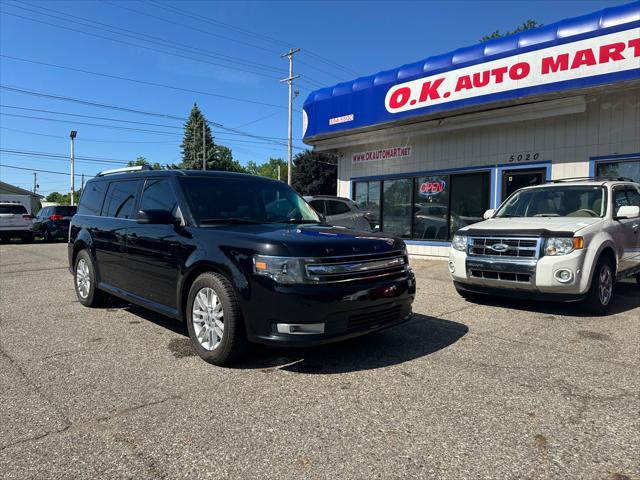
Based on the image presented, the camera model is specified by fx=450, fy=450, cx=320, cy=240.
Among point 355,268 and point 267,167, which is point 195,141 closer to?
point 267,167

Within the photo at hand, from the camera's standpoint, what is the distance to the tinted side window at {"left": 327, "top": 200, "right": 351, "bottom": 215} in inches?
434

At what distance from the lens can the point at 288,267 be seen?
11.9 ft

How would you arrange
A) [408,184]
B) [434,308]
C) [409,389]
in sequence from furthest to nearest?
1. [408,184]
2. [434,308]
3. [409,389]

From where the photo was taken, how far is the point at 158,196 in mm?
4980

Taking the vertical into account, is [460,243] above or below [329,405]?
above

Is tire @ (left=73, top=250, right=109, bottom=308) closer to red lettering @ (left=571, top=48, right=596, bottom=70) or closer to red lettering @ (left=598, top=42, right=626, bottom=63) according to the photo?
red lettering @ (left=571, top=48, right=596, bottom=70)

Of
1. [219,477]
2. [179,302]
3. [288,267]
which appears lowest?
[219,477]

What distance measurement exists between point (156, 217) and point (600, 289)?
18.5 feet

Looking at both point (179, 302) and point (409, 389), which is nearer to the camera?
point (409, 389)

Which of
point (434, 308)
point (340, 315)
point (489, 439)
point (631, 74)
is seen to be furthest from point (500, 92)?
point (489, 439)

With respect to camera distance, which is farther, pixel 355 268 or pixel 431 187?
pixel 431 187

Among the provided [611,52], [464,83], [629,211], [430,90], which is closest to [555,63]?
[611,52]

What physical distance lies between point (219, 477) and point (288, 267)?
5.44 ft

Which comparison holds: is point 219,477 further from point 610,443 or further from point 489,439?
point 610,443
